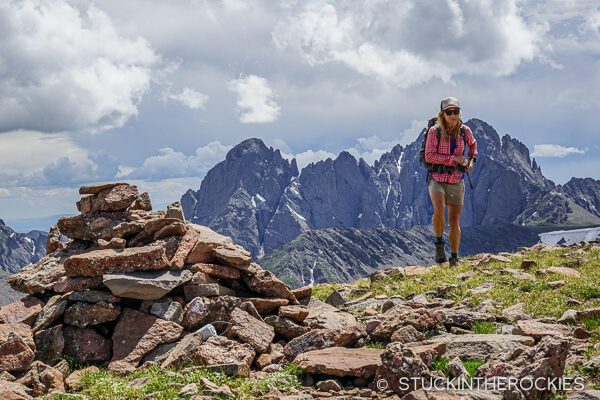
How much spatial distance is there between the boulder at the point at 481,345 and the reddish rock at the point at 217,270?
6.11 m

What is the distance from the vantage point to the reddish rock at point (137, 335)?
9.90m

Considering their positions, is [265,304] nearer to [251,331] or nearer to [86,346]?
[251,331]

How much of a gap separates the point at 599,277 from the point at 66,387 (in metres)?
14.2

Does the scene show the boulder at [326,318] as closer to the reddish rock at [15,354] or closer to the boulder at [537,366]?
the boulder at [537,366]

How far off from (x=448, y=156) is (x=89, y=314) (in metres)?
13.5

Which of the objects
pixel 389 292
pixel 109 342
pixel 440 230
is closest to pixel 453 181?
pixel 440 230

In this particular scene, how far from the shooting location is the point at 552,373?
6430mm

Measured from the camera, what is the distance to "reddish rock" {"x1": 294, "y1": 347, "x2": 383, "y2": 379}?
7.67 meters

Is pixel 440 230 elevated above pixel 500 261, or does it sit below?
above

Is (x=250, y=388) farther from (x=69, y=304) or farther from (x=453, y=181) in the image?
(x=453, y=181)

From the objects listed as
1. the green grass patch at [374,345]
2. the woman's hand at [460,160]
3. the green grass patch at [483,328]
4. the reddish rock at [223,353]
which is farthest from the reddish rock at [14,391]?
the woman's hand at [460,160]

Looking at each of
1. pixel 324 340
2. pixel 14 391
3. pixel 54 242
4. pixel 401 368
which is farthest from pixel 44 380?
pixel 54 242

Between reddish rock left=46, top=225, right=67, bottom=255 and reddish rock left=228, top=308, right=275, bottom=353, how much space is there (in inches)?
323

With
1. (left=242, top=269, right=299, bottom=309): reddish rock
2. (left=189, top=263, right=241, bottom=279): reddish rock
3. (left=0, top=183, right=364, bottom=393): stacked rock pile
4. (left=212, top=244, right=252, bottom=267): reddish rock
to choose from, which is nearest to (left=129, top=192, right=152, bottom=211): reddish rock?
(left=0, top=183, right=364, bottom=393): stacked rock pile
